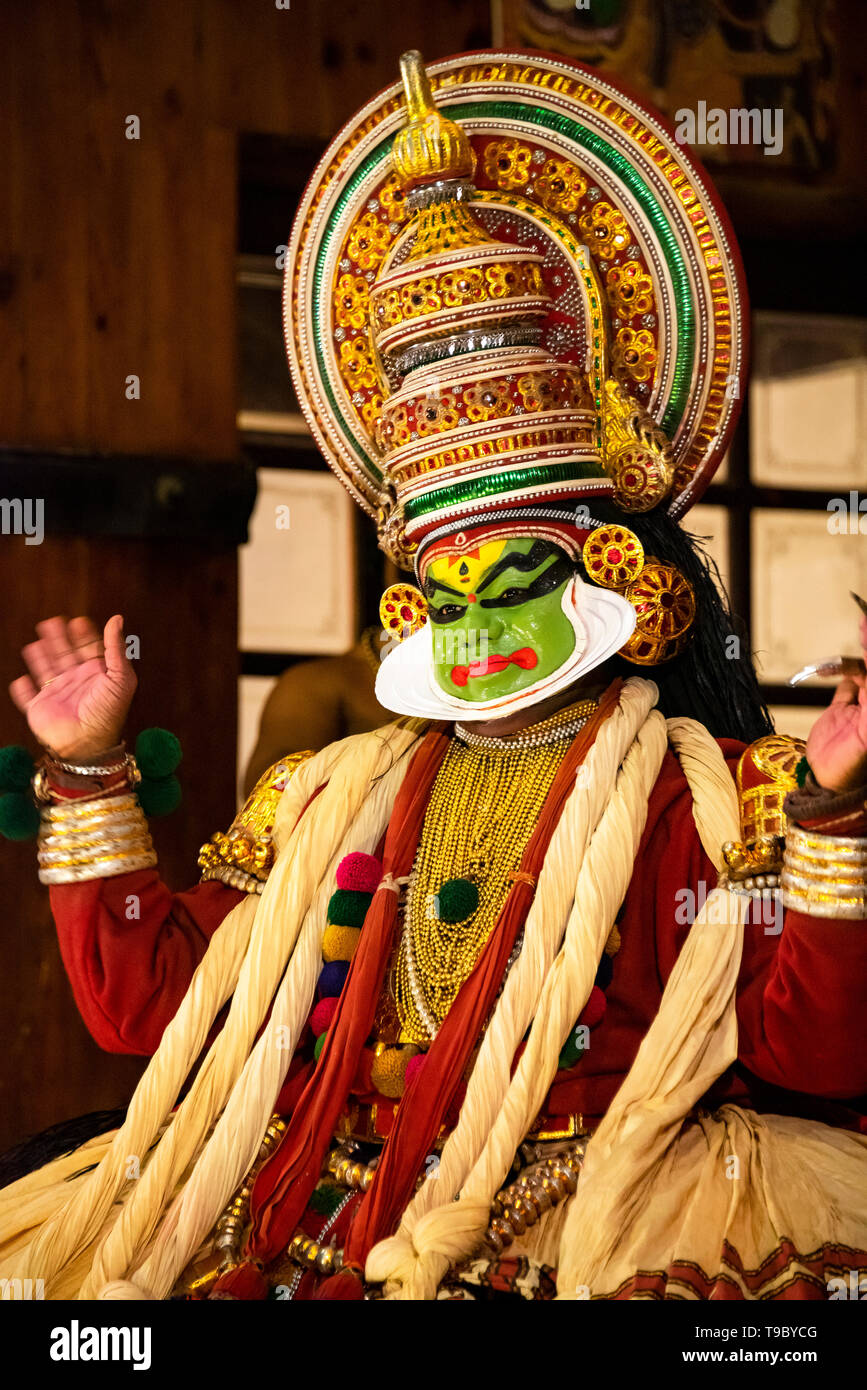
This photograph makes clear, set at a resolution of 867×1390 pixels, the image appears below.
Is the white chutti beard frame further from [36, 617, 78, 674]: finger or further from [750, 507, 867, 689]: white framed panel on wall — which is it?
[750, 507, 867, 689]: white framed panel on wall

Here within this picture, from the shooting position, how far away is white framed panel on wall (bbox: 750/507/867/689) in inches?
152

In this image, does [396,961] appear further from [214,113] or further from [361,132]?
[214,113]

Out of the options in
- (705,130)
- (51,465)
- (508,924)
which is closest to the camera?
(508,924)

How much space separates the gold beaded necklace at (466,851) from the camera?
102 inches

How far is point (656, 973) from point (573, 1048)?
0.18 meters

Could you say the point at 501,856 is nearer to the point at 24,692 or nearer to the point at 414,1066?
the point at 414,1066

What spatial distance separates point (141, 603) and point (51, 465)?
32 cm

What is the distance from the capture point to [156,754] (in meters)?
2.68

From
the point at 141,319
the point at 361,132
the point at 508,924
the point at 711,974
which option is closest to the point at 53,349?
the point at 141,319

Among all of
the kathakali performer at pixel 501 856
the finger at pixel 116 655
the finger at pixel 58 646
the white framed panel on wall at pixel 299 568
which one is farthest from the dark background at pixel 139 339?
A: the finger at pixel 116 655

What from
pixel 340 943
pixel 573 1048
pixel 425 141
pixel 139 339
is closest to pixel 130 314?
pixel 139 339

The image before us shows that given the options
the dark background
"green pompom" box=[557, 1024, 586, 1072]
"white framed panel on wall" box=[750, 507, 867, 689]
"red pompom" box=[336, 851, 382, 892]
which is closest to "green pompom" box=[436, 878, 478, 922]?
"red pompom" box=[336, 851, 382, 892]

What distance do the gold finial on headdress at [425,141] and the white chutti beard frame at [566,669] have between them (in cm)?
65
